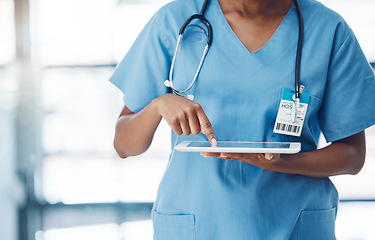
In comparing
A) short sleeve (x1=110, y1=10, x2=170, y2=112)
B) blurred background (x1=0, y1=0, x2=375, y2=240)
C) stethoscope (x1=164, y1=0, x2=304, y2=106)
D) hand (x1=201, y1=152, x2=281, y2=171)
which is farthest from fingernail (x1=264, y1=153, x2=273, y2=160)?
blurred background (x1=0, y1=0, x2=375, y2=240)

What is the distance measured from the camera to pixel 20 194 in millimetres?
1995

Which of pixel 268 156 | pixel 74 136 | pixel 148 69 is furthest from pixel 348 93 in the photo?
pixel 74 136

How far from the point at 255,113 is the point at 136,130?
0.72 feet

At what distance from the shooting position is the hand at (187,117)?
649 mm

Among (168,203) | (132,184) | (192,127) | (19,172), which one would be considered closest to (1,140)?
(19,172)

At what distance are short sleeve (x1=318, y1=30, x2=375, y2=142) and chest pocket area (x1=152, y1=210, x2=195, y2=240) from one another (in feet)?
1.06

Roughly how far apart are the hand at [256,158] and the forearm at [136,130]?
14cm

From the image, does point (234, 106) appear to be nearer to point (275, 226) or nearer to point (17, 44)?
point (275, 226)

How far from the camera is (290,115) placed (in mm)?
725

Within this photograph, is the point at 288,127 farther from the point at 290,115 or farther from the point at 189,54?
the point at 189,54

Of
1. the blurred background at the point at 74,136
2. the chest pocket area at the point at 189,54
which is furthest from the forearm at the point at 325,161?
the blurred background at the point at 74,136

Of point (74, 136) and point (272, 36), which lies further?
point (74, 136)

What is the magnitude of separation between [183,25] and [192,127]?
217 mm

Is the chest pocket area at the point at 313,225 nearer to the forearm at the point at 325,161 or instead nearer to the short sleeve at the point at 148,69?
the forearm at the point at 325,161
